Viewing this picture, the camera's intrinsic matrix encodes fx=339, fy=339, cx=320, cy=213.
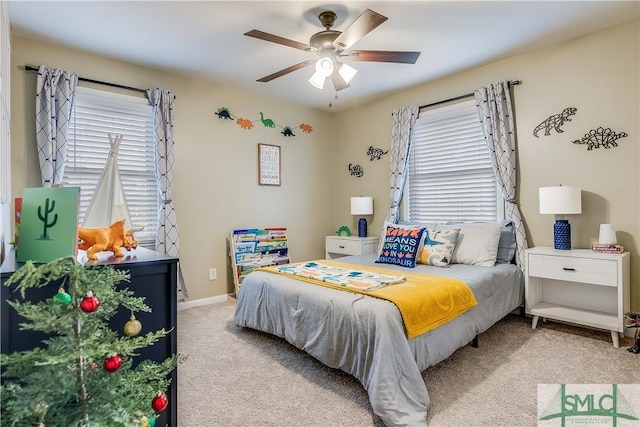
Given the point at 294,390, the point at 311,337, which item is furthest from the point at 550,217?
the point at 294,390

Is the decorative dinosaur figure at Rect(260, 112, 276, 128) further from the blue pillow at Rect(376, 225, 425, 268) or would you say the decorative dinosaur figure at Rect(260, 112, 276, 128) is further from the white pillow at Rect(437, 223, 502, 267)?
the white pillow at Rect(437, 223, 502, 267)

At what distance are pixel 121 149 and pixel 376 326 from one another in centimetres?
297

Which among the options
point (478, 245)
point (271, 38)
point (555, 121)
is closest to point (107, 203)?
point (271, 38)

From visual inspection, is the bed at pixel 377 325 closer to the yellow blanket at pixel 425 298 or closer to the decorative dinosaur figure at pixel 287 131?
the yellow blanket at pixel 425 298

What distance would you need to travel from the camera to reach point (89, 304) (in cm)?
90

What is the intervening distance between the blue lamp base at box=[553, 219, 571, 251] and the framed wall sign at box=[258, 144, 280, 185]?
3.08 metres

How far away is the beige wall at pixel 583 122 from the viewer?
2715 mm

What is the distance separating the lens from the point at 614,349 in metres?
2.51

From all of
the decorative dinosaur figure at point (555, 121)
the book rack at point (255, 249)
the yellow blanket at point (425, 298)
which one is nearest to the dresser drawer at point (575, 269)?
the yellow blanket at point (425, 298)

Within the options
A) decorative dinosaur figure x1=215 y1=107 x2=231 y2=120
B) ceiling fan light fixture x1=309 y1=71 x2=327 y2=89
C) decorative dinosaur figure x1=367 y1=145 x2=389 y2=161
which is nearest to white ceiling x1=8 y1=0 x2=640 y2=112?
ceiling fan light fixture x1=309 y1=71 x2=327 y2=89

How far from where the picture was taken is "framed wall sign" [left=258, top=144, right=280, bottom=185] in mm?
4309

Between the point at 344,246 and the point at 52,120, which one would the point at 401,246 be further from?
the point at 52,120

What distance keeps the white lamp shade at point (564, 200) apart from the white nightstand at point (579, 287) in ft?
1.14

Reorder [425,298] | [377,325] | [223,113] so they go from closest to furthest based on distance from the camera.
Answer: [377,325], [425,298], [223,113]
